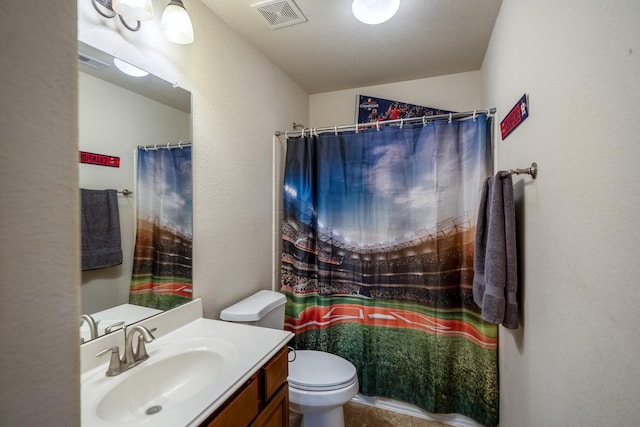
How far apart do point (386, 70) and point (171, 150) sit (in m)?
1.63

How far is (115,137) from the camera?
105 centimetres

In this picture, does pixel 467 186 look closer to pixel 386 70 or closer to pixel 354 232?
pixel 354 232

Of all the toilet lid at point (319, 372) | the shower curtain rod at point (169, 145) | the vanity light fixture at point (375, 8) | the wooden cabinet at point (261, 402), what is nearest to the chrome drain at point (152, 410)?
the wooden cabinet at point (261, 402)

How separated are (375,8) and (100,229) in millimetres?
1448

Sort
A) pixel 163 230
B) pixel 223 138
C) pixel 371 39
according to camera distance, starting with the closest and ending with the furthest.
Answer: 1. pixel 163 230
2. pixel 223 138
3. pixel 371 39

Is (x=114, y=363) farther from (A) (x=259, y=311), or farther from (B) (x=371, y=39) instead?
(B) (x=371, y=39)

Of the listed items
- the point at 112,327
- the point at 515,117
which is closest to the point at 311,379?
the point at 112,327

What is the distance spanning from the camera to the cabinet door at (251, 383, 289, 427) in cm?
100

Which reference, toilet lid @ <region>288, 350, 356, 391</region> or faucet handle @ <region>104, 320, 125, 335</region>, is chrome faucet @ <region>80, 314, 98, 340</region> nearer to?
faucet handle @ <region>104, 320, 125, 335</region>

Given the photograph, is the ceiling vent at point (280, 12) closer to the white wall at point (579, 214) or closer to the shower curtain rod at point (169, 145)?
the shower curtain rod at point (169, 145)

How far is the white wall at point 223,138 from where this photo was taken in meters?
1.22

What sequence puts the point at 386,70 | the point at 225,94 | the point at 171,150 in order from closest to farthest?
the point at 171,150 < the point at 225,94 < the point at 386,70

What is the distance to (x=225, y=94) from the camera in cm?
156

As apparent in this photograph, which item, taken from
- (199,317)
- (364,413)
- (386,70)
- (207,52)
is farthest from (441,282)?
(207,52)
